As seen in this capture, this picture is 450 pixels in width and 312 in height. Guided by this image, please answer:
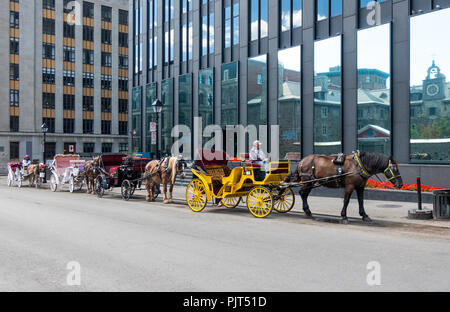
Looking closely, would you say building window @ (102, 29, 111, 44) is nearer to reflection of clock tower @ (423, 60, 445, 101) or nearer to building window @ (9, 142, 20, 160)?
building window @ (9, 142, 20, 160)

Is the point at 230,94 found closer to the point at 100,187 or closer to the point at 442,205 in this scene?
the point at 100,187

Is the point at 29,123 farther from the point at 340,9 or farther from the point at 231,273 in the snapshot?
the point at 231,273

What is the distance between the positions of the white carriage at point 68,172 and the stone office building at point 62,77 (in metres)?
37.8

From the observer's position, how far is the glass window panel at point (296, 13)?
76.7 ft

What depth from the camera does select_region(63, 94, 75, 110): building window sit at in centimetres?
6338

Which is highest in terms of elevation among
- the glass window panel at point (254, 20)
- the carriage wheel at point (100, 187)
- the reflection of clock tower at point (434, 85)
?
the glass window panel at point (254, 20)

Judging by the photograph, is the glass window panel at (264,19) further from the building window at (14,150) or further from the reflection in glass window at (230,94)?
the building window at (14,150)

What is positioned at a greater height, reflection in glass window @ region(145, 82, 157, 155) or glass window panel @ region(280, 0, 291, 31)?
glass window panel @ region(280, 0, 291, 31)

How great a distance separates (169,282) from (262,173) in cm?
844

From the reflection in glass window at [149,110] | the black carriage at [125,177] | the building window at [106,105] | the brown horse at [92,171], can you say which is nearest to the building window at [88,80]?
the building window at [106,105]

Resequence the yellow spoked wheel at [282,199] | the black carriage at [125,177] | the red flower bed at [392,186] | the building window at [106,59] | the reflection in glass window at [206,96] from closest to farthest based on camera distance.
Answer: the yellow spoked wheel at [282,199], the red flower bed at [392,186], the black carriage at [125,177], the reflection in glass window at [206,96], the building window at [106,59]

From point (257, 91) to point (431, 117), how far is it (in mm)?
10992

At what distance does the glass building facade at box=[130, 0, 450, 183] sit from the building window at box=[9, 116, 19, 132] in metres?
35.8

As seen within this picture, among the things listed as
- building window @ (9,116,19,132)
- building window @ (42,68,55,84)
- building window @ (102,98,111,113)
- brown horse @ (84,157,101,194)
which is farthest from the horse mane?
building window @ (102,98,111,113)
